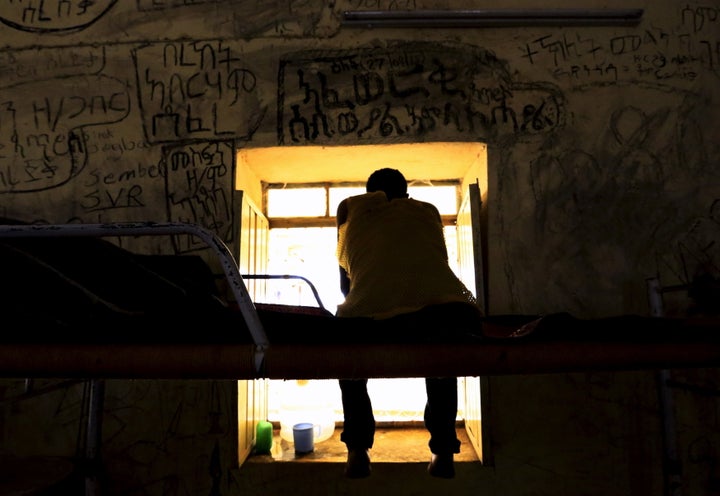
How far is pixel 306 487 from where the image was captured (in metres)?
2.76

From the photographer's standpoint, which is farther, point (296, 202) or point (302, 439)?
point (296, 202)

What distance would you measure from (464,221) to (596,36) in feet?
4.42

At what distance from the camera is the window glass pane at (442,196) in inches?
153

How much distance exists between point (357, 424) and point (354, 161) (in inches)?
70.0

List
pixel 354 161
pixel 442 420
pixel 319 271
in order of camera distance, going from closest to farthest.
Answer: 1. pixel 442 420
2. pixel 354 161
3. pixel 319 271

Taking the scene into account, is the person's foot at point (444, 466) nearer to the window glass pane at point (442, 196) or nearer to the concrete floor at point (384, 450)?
the concrete floor at point (384, 450)

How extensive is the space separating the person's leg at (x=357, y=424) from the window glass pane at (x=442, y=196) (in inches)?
79.6

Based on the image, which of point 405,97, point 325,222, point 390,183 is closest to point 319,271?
point 325,222

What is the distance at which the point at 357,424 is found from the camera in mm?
2162

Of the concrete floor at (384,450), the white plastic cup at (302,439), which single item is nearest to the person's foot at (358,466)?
the concrete floor at (384,450)

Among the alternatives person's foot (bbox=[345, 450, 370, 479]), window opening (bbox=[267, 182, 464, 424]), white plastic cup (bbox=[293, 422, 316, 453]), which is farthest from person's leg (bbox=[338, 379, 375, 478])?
window opening (bbox=[267, 182, 464, 424])

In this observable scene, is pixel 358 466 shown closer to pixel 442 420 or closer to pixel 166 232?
pixel 442 420

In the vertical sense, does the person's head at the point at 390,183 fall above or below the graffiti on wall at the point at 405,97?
below

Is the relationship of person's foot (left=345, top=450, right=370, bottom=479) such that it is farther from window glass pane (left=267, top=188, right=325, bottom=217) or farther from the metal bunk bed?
window glass pane (left=267, top=188, right=325, bottom=217)
